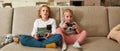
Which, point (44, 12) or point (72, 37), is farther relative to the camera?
point (44, 12)

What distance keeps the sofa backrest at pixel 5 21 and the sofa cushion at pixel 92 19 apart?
638 mm

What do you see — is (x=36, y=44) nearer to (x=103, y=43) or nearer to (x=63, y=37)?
(x=63, y=37)

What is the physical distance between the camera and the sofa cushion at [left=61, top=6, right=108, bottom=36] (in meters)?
2.46

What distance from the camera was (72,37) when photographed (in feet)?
7.37

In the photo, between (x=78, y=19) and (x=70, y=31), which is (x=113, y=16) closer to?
(x=78, y=19)

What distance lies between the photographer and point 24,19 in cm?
246

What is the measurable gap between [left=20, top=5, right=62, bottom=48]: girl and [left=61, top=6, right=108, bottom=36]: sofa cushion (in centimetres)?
24

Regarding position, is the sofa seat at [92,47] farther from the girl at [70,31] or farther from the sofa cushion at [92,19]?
the sofa cushion at [92,19]

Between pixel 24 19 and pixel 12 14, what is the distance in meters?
0.19

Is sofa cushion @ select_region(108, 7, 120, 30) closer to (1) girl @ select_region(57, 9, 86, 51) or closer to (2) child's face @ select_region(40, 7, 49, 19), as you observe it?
(1) girl @ select_region(57, 9, 86, 51)

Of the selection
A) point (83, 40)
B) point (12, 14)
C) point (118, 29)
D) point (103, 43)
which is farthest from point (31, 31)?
point (118, 29)

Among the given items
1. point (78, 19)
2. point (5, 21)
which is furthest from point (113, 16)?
point (5, 21)

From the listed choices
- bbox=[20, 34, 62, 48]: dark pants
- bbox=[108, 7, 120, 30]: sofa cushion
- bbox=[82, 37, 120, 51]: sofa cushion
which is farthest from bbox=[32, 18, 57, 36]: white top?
bbox=[108, 7, 120, 30]: sofa cushion

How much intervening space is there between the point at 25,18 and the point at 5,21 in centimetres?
24
